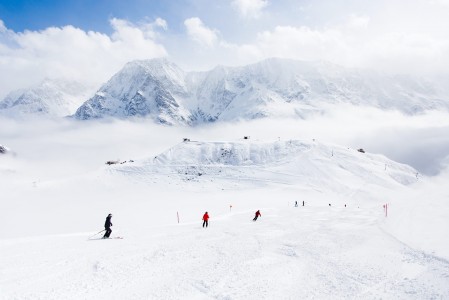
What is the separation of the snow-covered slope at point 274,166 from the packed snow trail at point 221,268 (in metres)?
86.8

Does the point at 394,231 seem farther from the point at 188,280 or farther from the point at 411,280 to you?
the point at 188,280

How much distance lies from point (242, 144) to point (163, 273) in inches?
5213

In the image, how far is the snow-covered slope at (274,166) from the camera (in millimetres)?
114562

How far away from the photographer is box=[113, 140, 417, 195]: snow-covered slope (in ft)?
376

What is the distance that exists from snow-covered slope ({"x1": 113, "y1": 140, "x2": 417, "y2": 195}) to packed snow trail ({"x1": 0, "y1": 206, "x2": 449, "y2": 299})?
86812mm

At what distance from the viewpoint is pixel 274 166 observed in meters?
126

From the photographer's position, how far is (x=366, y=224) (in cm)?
2936

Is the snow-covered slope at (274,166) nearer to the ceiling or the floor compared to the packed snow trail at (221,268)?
nearer to the ceiling

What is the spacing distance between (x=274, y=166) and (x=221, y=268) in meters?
111

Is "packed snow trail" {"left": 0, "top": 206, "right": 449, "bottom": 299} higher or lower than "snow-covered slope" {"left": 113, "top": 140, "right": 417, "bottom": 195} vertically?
lower

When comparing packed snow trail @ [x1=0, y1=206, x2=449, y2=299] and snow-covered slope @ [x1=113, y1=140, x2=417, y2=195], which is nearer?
packed snow trail @ [x1=0, y1=206, x2=449, y2=299]

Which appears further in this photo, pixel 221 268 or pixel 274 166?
pixel 274 166

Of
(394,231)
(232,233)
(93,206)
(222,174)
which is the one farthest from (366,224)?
(222,174)

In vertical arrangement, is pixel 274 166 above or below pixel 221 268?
above
